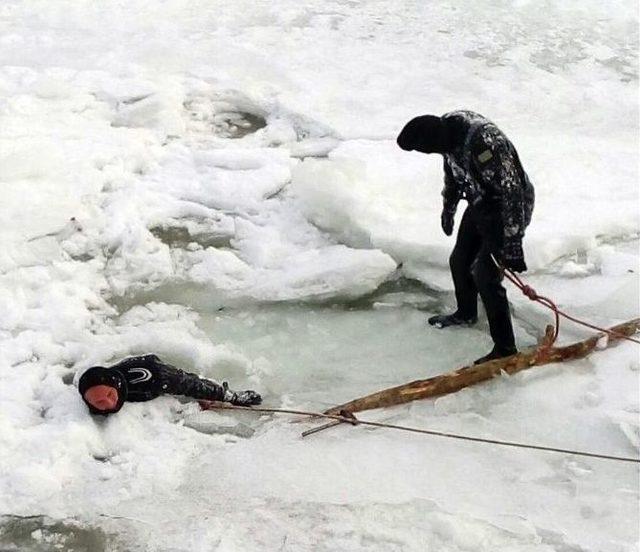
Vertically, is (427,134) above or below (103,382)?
above

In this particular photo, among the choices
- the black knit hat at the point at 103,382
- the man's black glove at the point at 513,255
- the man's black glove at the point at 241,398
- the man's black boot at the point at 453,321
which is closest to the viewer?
the black knit hat at the point at 103,382

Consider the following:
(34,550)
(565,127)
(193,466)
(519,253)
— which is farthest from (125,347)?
(565,127)

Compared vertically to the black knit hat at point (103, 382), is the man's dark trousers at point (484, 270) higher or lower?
higher

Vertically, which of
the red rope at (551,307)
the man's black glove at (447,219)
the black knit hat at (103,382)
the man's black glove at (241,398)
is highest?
the man's black glove at (447,219)

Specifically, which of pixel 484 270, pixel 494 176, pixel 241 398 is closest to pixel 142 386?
pixel 241 398

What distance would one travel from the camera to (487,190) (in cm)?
327

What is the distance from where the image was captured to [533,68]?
7379mm

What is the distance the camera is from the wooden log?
335 cm

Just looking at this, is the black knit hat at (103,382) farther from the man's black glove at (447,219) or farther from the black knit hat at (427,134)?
the man's black glove at (447,219)

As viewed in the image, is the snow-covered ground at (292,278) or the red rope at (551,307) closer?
the snow-covered ground at (292,278)

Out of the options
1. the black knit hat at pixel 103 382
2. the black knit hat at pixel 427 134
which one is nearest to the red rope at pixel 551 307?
the black knit hat at pixel 427 134

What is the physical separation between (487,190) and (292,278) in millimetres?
1468

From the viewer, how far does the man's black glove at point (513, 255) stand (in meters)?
3.29

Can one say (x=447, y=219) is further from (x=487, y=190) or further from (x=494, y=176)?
(x=494, y=176)
